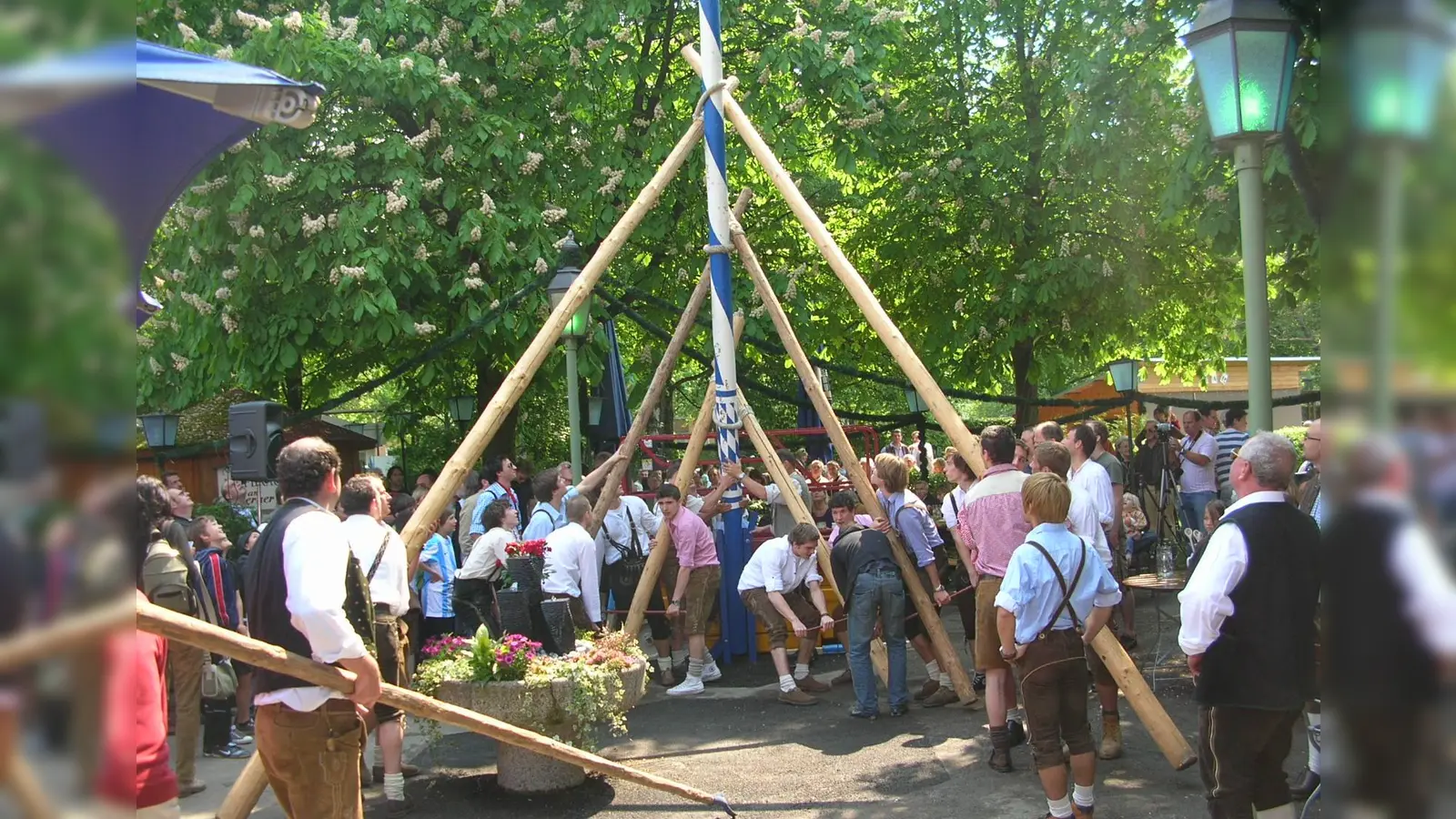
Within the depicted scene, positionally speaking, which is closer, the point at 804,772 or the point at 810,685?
the point at 804,772

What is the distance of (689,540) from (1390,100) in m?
9.88

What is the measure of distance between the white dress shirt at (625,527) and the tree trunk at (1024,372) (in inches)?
270

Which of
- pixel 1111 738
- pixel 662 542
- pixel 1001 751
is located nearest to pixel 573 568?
pixel 662 542

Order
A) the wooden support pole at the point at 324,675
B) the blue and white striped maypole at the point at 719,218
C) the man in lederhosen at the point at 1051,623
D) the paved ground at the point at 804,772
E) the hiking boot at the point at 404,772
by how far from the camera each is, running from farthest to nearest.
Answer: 1. the blue and white striped maypole at the point at 719,218
2. the hiking boot at the point at 404,772
3. the paved ground at the point at 804,772
4. the man in lederhosen at the point at 1051,623
5. the wooden support pole at the point at 324,675

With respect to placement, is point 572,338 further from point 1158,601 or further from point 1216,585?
point 1216,585

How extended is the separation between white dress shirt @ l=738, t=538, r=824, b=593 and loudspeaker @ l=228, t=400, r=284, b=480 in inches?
168

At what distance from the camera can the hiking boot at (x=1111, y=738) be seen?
723cm

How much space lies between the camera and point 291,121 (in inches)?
136

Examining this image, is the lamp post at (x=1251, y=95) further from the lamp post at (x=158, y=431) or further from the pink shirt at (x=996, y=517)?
the lamp post at (x=158, y=431)

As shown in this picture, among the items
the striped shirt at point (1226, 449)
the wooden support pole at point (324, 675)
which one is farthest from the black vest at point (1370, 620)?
the striped shirt at point (1226, 449)

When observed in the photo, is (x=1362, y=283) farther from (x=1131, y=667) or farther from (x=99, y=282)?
(x=1131, y=667)

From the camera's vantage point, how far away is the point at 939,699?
9.09 metres

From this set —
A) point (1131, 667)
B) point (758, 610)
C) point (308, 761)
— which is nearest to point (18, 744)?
point (308, 761)

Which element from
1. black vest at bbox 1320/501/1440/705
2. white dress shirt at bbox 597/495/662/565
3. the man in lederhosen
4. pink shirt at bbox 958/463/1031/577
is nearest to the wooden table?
pink shirt at bbox 958/463/1031/577
